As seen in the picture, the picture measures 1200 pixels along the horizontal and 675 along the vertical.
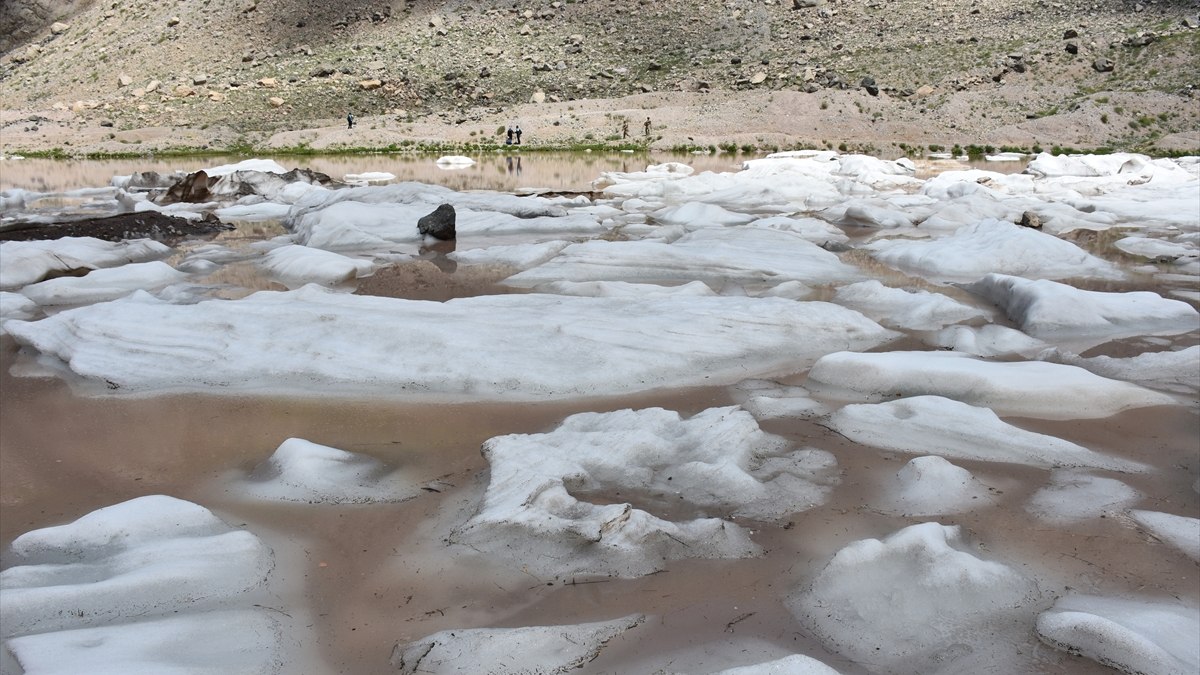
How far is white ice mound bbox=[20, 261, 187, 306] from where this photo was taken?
7.99 metres

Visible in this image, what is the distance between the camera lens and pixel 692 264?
934 cm

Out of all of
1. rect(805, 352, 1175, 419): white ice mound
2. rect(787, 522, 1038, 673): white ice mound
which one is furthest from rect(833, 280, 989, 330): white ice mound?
rect(787, 522, 1038, 673): white ice mound

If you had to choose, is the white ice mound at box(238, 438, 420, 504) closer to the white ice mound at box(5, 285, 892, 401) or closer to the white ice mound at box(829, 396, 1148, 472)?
the white ice mound at box(5, 285, 892, 401)

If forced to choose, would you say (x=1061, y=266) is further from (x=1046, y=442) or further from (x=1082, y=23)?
(x=1082, y=23)

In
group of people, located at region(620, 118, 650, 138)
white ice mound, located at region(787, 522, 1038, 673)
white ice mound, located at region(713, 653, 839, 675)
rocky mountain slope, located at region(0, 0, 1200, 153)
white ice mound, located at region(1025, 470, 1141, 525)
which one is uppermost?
rocky mountain slope, located at region(0, 0, 1200, 153)

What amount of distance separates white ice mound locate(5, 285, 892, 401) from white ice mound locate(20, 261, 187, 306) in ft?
4.88

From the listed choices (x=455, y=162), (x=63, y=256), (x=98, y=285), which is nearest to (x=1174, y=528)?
(x=98, y=285)

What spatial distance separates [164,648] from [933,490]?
3296 millimetres

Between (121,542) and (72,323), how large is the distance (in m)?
3.46

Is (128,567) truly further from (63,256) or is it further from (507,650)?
(63,256)

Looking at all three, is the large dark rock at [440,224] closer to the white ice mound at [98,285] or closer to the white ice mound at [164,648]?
the white ice mound at [98,285]

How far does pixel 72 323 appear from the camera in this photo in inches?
246

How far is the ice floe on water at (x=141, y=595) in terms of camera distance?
112 inches

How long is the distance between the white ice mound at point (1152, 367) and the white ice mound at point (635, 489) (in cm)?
267
